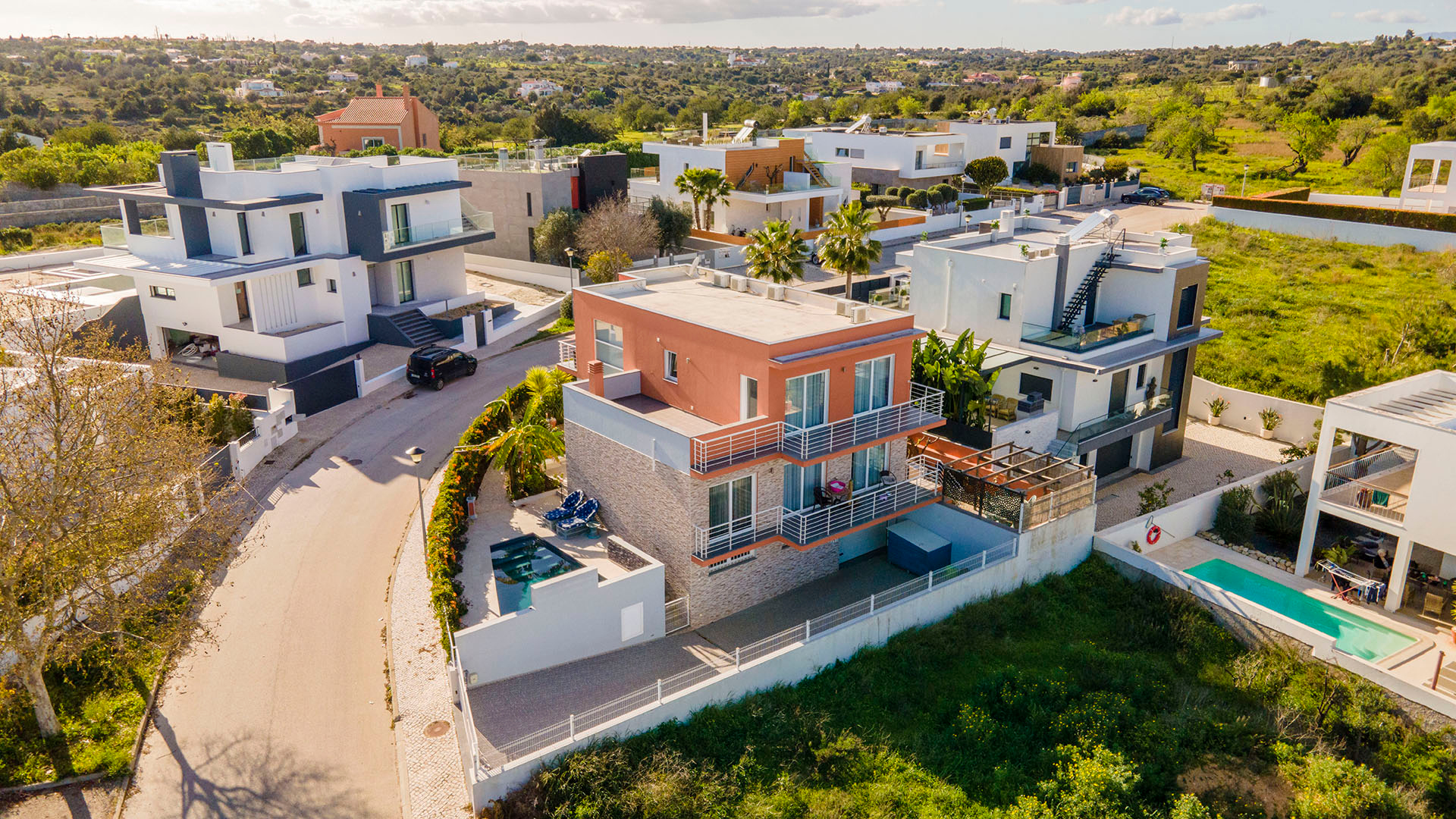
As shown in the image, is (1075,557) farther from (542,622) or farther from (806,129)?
(806,129)

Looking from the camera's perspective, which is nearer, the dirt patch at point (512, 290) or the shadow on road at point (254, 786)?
the shadow on road at point (254, 786)

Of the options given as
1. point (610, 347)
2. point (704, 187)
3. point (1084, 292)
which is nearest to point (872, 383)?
point (610, 347)

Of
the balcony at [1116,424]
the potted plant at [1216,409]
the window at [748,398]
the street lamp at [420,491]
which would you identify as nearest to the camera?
the street lamp at [420,491]

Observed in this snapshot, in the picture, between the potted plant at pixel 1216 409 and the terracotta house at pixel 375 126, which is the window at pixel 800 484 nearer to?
the potted plant at pixel 1216 409

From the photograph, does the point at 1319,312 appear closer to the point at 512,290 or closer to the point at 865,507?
the point at 865,507

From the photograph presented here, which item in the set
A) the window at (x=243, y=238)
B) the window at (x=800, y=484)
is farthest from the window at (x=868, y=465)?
the window at (x=243, y=238)

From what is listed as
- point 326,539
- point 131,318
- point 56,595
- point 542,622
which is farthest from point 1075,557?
point 131,318
